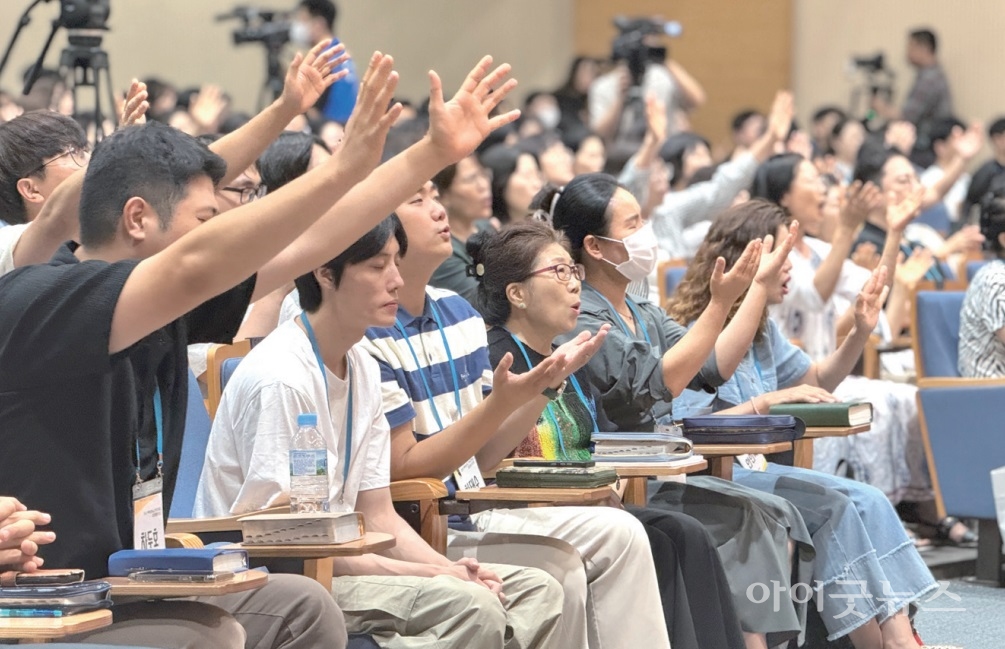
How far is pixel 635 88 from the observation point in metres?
8.88

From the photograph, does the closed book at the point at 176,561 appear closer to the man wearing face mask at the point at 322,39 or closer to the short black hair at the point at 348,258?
the short black hair at the point at 348,258

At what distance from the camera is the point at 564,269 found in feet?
10.3

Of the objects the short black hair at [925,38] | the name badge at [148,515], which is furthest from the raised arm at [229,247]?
the short black hair at [925,38]

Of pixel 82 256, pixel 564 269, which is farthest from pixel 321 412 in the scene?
pixel 564 269

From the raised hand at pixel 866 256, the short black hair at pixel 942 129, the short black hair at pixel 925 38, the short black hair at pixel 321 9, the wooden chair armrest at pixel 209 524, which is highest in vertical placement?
the short black hair at pixel 321 9

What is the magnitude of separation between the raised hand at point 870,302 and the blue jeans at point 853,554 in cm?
46

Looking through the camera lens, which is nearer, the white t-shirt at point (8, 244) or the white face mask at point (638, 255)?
the white t-shirt at point (8, 244)

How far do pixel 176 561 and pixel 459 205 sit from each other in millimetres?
2458

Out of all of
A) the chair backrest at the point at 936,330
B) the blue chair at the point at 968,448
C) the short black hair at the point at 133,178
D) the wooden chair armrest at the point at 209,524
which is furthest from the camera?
the chair backrest at the point at 936,330

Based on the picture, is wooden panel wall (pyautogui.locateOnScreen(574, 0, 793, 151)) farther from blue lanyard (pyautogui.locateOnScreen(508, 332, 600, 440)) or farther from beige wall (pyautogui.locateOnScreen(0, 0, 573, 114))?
blue lanyard (pyautogui.locateOnScreen(508, 332, 600, 440))

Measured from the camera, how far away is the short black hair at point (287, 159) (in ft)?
11.5

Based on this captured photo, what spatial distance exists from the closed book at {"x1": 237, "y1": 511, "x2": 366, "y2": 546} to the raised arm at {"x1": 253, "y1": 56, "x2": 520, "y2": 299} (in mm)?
364

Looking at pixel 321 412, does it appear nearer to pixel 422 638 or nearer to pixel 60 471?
pixel 422 638

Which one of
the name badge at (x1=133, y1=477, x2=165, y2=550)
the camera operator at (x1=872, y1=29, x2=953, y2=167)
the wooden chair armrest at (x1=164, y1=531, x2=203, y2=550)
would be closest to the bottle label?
the wooden chair armrest at (x1=164, y1=531, x2=203, y2=550)
